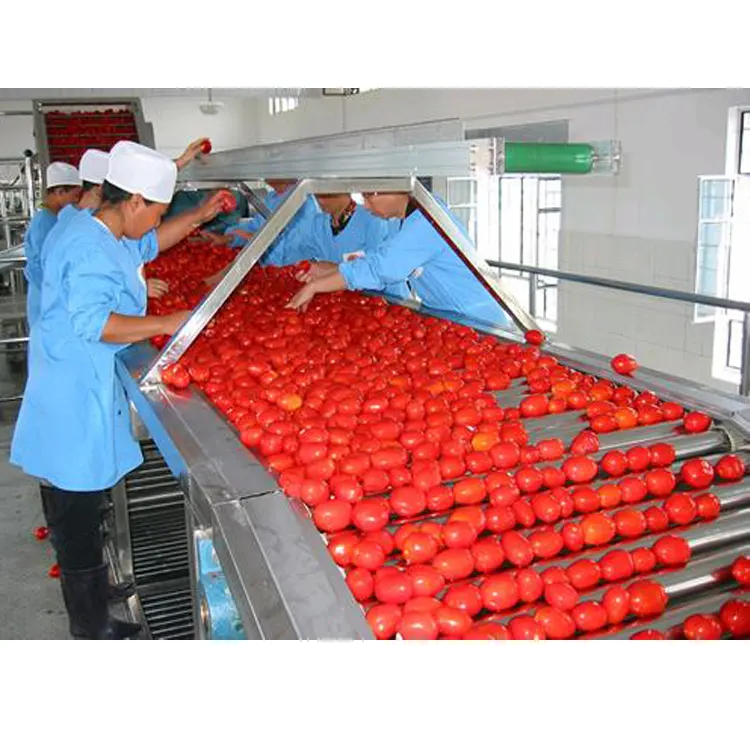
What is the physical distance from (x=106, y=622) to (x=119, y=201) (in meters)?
1.70

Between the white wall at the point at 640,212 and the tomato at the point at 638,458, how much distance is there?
495 centimetres

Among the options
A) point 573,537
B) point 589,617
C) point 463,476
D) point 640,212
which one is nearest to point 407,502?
point 463,476

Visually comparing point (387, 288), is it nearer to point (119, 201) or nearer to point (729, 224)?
point (119, 201)

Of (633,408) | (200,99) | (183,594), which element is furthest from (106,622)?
(200,99)

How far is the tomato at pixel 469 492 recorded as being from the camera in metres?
1.73

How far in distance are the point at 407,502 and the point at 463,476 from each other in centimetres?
25

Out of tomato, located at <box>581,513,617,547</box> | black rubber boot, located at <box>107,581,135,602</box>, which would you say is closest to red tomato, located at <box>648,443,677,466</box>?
tomato, located at <box>581,513,617,547</box>

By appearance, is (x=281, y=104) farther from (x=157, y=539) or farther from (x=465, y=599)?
(x=465, y=599)

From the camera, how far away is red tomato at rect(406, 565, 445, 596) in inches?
55.1

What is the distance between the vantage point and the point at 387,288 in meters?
4.47

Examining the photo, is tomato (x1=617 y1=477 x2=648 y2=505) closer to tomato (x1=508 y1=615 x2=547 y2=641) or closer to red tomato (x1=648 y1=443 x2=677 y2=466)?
red tomato (x1=648 y1=443 x2=677 y2=466)

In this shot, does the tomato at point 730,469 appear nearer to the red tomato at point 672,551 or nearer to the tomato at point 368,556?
the red tomato at point 672,551

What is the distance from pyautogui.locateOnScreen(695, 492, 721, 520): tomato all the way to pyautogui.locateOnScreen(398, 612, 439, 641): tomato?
74 cm

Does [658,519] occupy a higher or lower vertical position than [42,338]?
lower
